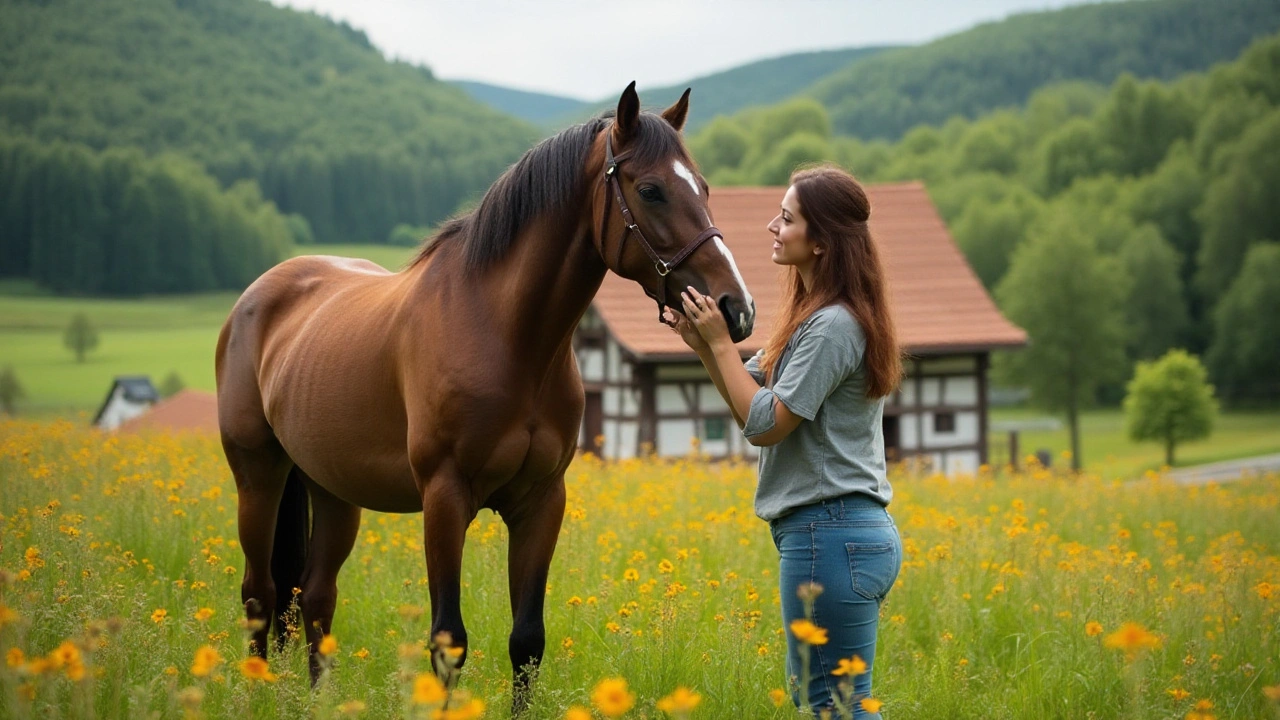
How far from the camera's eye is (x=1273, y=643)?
4.90 m

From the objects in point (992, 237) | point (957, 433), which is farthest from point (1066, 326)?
point (957, 433)

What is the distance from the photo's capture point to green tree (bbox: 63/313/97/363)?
2349 inches

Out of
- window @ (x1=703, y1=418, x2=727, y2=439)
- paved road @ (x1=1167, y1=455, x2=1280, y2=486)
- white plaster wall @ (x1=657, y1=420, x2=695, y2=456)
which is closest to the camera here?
white plaster wall @ (x1=657, y1=420, x2=695, y2=456)

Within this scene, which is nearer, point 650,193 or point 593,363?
point 650,193

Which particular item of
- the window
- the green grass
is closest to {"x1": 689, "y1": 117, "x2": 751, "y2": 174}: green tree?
the green grass

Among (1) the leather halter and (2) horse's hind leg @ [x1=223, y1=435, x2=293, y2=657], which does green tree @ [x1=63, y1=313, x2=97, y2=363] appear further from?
(1) the leather halter

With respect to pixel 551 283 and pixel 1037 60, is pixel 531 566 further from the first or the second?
pixel 1037 60

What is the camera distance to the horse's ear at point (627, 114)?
3449mm

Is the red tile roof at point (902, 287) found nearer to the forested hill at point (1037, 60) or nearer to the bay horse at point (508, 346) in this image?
the bay horse at point (508, 346)

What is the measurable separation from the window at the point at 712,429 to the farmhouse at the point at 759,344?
22mm

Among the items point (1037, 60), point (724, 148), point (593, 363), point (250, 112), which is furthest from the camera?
point (1037, 60)

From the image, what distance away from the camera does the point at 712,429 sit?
22.7 meters

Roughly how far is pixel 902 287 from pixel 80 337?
52.2m

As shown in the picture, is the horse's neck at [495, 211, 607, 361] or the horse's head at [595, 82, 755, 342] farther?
the horse's neck at [495, 211, 607, 361]
